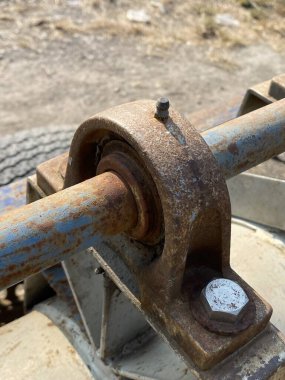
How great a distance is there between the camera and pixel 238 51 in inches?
185

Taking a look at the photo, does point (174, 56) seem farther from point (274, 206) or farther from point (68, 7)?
point (274, 206)

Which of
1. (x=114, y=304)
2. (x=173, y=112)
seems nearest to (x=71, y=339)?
(x=114, y=304)

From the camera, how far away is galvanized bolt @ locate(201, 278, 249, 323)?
1.09 metres

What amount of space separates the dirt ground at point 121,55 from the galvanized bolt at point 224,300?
2.68 metres

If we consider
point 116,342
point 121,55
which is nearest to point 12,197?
point 116,342

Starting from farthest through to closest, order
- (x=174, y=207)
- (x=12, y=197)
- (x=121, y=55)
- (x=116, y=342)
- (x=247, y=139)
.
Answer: (x=121, y=55)
(x=12, y=197)
(x=116, y=342)
(x=247, y=139)
(x=174, y=207)

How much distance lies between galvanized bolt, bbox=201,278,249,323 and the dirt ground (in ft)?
8.79

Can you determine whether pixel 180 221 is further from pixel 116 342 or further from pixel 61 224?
pixel 116 342

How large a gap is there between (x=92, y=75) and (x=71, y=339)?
2.80 meters

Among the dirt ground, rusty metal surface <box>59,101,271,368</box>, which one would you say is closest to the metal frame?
rusty metal surface <box>59,101,271,368</box>

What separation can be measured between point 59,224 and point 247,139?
0.51 metres

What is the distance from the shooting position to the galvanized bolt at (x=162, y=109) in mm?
1062

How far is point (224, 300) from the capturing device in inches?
43.3

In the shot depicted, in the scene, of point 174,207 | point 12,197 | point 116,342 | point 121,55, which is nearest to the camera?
point 174,207
